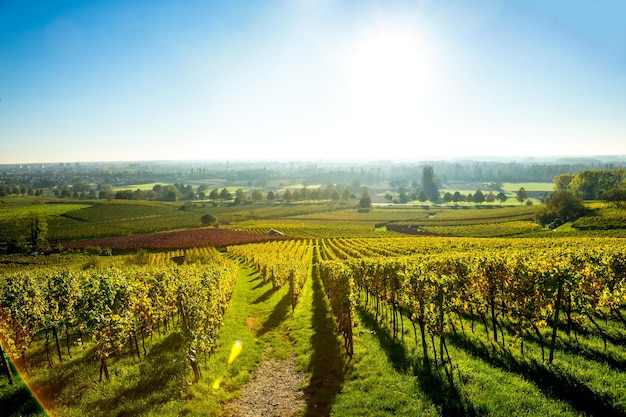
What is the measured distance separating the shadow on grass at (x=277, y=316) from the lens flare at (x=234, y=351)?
2.61m

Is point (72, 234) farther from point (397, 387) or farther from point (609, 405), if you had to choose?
point (609, 405)

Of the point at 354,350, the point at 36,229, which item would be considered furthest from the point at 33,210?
the point at 354,350

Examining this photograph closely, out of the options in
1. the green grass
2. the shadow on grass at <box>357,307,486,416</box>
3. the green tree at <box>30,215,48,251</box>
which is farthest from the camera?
the green grass

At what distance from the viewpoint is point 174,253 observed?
195ft

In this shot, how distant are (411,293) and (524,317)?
16.6ft

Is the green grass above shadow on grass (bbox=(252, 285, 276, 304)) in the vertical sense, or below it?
above

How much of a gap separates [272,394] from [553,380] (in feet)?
34.6

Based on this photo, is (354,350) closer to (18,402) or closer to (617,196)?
(18,402)

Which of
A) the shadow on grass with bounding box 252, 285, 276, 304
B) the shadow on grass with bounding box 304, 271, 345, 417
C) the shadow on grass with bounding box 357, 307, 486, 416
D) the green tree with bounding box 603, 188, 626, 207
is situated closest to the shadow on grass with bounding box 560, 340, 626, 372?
the shadow on grass with bounding box 357, 307, 486, 416

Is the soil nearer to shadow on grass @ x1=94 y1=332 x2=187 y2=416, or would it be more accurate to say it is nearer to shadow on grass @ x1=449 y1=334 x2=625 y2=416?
shadow on grass @ x1=94 y1=332 x2=187 y2=416

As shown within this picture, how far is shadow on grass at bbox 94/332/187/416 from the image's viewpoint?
11102 millimetres

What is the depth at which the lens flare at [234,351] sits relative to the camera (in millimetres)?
15339

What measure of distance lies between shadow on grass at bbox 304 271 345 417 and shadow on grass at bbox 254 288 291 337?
270 centimetres

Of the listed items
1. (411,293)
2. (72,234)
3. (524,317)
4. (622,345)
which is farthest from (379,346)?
(72,234)
